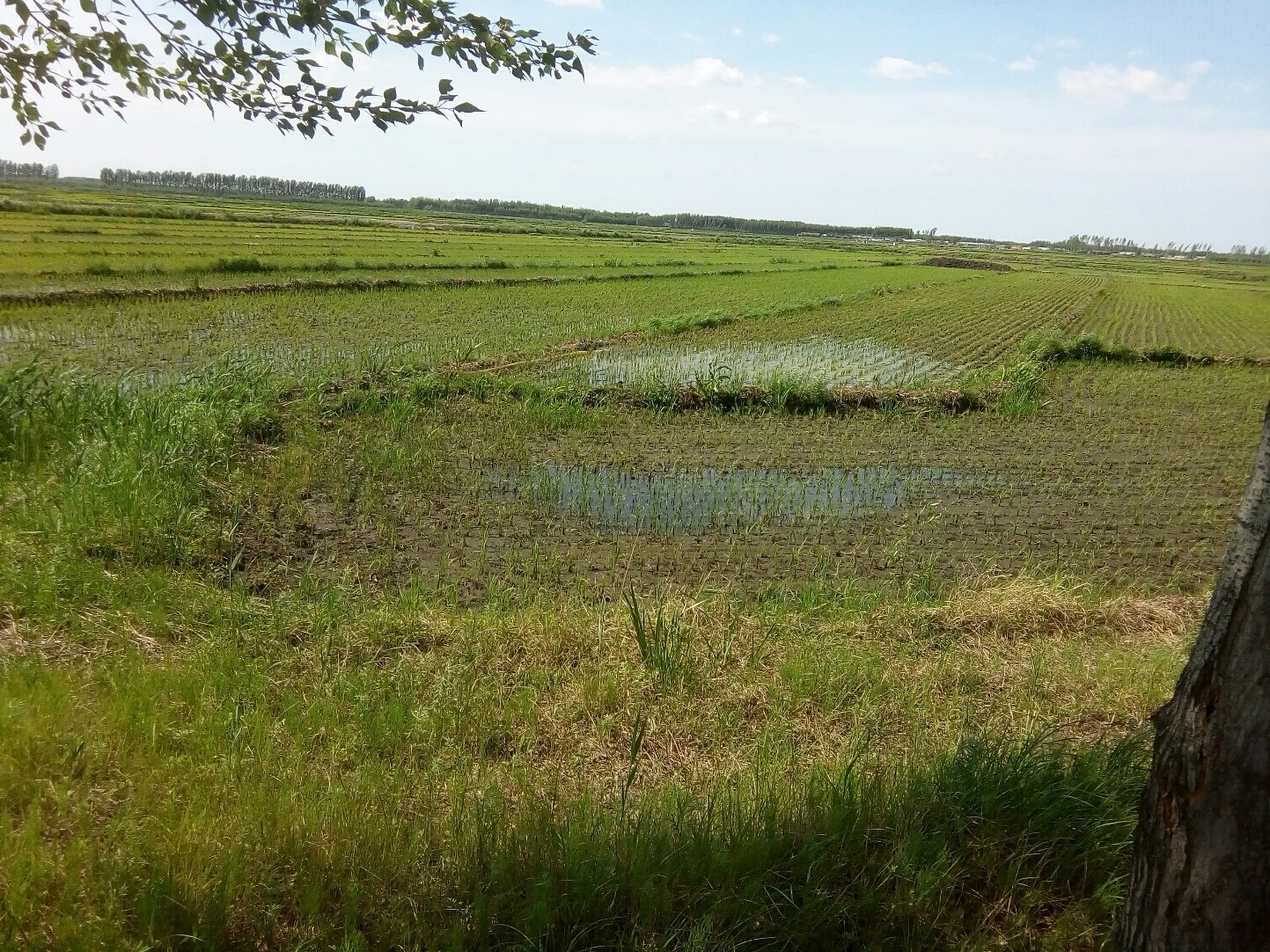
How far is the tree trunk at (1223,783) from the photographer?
5.79 feet

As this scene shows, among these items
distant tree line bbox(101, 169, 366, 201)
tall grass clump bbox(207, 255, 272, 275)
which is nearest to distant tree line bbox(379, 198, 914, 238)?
distant tree line bbox(101, 169, 366, 201)

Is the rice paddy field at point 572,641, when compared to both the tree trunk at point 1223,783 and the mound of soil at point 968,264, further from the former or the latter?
the mound of soil at point 968,264

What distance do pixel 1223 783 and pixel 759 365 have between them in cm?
1295

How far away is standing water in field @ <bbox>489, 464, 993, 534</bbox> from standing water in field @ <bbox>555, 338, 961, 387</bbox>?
366 cm

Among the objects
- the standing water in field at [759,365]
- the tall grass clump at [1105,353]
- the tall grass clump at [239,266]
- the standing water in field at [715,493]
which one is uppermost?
the tall grass clump at [239,266]

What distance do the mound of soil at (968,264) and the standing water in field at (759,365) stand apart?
159 feet

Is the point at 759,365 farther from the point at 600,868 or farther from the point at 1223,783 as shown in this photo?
the point at 1223,783

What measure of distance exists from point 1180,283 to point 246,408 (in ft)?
184

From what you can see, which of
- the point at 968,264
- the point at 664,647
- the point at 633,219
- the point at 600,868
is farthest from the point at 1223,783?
the point at 633,219

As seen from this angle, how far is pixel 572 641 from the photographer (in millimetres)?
4543

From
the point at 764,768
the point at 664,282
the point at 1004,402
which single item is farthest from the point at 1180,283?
the point at 764,768

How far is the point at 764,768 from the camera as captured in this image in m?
3.21

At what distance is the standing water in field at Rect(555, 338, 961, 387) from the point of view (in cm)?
1273

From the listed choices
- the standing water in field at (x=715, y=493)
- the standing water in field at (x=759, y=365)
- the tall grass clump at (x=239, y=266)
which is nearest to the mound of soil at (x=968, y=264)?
the standing water in field at (x=759, y=365)
